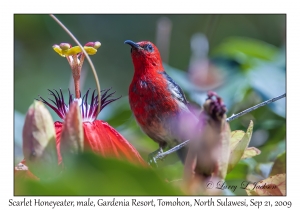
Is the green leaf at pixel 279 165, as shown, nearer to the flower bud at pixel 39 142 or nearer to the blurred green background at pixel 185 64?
the blurred green background at pixel 185 64

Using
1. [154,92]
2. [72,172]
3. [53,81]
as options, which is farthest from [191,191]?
[53,81]

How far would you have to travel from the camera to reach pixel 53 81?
5.41 meters

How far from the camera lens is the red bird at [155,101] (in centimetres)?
242

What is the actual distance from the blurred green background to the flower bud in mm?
958

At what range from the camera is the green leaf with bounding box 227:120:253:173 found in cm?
112

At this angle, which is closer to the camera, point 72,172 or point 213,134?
point 72,172

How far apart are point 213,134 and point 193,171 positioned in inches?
3.5

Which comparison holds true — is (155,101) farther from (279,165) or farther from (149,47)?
(279,165)

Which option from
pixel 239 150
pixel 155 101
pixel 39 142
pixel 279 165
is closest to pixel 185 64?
pixel 155 101

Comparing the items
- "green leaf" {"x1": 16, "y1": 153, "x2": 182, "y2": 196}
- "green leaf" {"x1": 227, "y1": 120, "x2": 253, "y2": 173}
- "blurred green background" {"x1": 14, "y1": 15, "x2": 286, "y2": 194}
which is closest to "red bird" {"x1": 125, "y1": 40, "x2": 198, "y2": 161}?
"blurred green background" {"x1": 14, "y1": 15, "x2": 286, "y2": 194}

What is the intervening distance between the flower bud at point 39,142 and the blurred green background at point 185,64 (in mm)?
958

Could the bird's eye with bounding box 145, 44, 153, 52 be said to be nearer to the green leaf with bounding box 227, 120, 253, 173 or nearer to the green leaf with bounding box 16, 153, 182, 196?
the green leaf with bounding box 227, 120, 253, 173

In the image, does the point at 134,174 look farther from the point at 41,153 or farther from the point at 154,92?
the point at 154,92

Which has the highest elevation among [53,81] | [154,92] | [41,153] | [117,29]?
[117,29]
